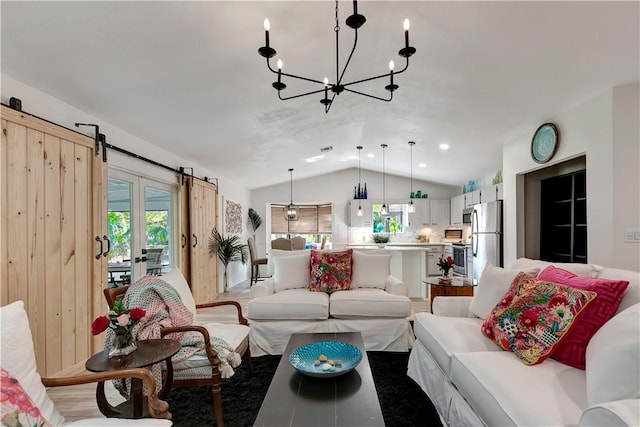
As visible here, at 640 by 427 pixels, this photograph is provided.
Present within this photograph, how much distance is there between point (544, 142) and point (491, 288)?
2.30m

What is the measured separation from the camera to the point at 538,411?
1306 mm

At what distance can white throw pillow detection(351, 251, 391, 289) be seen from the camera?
3703 millimetres

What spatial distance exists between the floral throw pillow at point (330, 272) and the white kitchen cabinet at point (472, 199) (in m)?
3.74

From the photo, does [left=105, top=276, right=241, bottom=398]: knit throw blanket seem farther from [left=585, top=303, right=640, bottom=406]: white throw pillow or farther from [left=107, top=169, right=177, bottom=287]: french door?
[left=585, top=303, right=640, bottom=406]: white throw pillow

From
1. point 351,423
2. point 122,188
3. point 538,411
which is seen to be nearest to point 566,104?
point 538,411

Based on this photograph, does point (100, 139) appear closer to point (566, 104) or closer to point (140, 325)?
point (140, 325)

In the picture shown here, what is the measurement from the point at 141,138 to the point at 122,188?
0.65m

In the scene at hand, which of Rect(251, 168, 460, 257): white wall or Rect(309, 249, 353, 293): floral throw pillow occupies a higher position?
Rect(251, 168, 460, 257): white wall

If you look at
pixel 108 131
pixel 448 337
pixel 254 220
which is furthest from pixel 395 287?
pixel 254 220

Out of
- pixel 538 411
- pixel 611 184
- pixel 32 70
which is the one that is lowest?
pixel 538 411

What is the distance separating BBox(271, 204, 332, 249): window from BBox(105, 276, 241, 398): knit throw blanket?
22.5 ft

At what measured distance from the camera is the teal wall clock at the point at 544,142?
363cm

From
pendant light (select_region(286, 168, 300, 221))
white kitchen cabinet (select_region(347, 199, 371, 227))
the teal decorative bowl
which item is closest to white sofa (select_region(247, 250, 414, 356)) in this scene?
the teal decorative bowl

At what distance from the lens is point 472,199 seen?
6.63 meters
